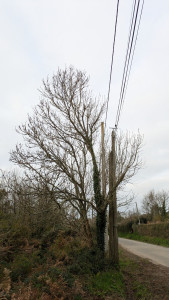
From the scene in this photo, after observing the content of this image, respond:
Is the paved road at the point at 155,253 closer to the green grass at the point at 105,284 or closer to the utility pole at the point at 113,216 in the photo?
the utility pole at the point at 113,216

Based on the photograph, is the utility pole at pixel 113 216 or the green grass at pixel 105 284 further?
the utility pole at pixel 113 216

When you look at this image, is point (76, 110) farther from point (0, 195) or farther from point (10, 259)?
point (10, 259)

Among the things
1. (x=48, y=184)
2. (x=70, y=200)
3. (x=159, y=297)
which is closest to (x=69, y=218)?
(x=70, y=200)

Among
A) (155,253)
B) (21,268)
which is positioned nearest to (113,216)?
(21,268)

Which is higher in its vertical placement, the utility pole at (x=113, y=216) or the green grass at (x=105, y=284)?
the utility pole at (x=113, y=216)

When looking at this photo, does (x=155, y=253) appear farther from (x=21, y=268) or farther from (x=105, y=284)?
(x=21, y=268)

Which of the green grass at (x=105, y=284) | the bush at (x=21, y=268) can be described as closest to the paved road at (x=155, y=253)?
the green grass at (x=105, y=284)

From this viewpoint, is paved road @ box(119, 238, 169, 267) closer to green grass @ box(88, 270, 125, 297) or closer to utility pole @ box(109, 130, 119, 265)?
utility pole @ box(109, 130, 119, 265)

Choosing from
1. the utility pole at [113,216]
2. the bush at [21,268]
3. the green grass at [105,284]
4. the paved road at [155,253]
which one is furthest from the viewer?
the paved road at [155,253]

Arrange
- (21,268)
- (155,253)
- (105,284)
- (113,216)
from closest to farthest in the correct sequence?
(105,284) < (21,268) < (113,216) < (155,253)

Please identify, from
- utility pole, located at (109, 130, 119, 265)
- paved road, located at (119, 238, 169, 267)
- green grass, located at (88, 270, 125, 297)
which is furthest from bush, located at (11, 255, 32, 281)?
paved road, located at (119, 238, 169, 267)

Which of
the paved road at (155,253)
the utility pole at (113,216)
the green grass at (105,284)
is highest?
the utility pole at (113,216)

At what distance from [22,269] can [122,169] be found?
578cm

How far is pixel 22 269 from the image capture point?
28.2 ft
